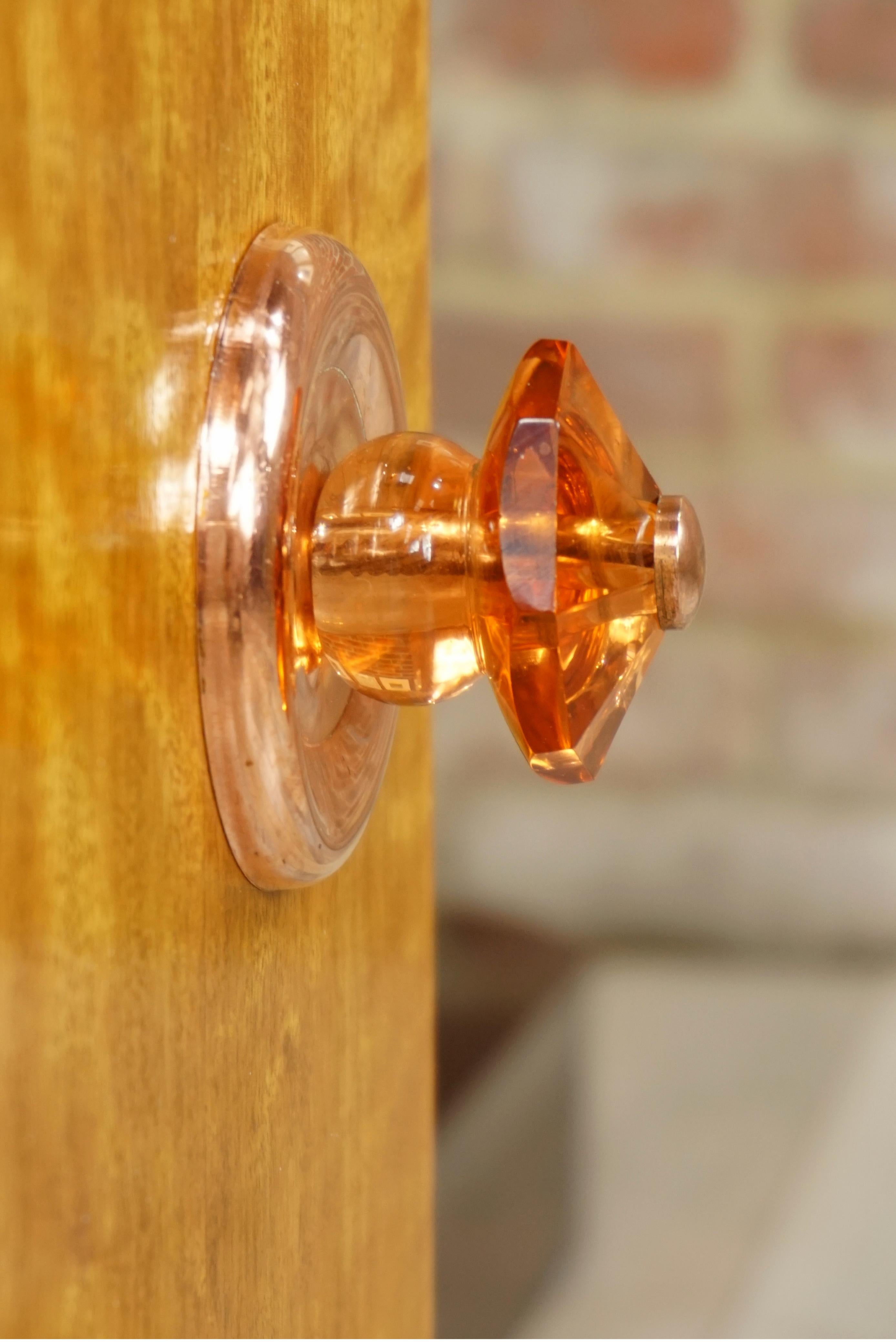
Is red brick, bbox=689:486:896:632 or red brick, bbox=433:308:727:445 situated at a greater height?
red brick, bbox=433:308:727:445

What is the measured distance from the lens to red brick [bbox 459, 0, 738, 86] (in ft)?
1.41

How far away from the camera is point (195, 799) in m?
0.10

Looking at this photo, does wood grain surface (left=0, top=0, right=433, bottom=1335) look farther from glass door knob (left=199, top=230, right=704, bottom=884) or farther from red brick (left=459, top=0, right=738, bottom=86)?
red brick (left=459, top=0, right=738, bottom=86)

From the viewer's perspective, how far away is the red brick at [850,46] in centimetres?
42

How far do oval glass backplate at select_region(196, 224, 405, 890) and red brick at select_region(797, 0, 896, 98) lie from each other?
0.36 m

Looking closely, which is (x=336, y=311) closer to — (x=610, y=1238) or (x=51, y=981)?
(x=51, y=981)

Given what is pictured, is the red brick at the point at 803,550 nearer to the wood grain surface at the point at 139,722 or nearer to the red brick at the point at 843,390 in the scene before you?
the red brick at the point at 843,390

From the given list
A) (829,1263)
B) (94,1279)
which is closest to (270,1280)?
(94,1279)

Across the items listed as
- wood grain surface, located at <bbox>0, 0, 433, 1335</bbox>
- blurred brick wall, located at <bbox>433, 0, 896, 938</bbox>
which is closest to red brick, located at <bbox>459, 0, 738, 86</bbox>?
blurred brick wall, located at <bbox>433, 0, 896, 938</bbox>

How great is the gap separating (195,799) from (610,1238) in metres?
0.39

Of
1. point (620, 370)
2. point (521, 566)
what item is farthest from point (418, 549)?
point (620, 370)

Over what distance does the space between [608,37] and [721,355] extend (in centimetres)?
11

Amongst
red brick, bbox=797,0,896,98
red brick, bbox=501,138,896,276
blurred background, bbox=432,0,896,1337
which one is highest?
red brick, bbox=797,0,896,98

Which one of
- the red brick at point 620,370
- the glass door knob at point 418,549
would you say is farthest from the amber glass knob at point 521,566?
the red brick at point 620,370
